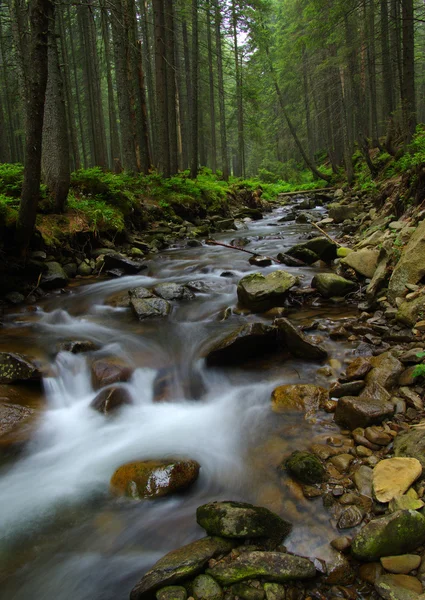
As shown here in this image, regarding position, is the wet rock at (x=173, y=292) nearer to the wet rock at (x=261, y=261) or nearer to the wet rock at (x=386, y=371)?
the wet rock at (x=261, y=261)

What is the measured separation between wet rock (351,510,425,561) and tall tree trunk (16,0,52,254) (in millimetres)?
6656

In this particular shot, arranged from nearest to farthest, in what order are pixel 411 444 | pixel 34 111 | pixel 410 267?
pixel 411 444, pixel 410 267, pixel 34 111

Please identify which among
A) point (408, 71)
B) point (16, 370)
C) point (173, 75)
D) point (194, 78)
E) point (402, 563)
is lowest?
point (402, 563)

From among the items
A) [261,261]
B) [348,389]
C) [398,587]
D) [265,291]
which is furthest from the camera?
[261,261]

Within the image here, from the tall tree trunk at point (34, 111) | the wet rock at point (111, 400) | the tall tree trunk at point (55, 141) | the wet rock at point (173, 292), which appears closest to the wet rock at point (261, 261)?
the wet rock at point (173, 292)

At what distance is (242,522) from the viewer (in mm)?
2445

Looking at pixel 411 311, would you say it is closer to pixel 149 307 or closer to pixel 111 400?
pixel 111 400

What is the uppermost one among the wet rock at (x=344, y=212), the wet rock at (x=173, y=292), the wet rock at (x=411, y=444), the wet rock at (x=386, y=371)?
the wet rock at (x=344, y=212)

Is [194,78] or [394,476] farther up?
[194,78]

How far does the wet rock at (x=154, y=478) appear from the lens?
10.2 feet

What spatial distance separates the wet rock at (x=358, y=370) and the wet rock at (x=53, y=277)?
6.08 m

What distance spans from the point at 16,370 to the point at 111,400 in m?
1.19

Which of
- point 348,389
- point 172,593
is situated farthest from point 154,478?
point 348,389

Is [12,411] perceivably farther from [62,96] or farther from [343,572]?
[62,96]
